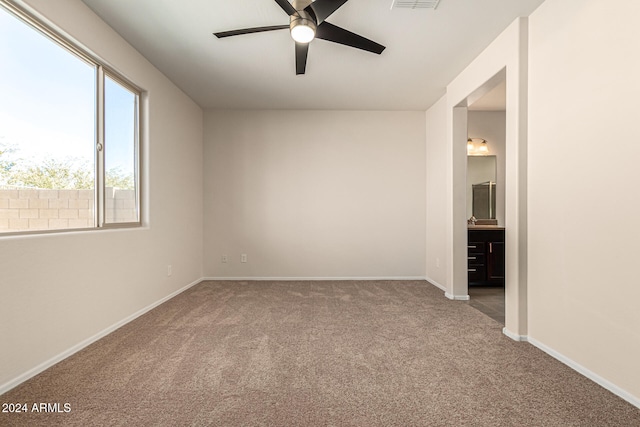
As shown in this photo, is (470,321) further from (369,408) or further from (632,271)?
(369,408)

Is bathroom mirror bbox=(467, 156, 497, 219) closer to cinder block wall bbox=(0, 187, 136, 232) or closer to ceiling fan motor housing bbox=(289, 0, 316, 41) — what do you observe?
ceiling fan motor housing bbox=(289, 0, 316, 41)

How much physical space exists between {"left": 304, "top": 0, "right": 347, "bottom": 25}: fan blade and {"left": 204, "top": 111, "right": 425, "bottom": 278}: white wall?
2873 millimetres

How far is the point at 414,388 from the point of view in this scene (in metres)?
1.87

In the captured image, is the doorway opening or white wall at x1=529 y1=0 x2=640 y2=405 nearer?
white wall at x1=529 y1=0 x2=640 y2=405

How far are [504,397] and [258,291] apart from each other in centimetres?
310

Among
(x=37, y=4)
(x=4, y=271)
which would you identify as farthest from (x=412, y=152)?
(x=4, y=271)

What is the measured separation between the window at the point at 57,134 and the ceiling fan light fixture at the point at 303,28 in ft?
5.47

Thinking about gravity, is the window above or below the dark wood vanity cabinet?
above

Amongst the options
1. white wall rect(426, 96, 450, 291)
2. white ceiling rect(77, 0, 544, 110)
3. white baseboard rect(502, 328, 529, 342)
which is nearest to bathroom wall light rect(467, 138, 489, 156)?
white wall rect(426, 96, 450, 291)

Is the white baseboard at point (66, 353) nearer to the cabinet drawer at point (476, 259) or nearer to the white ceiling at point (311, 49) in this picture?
the white ceiling at point (311, 49)

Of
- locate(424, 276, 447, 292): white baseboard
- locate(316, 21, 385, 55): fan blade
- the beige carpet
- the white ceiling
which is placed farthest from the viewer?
locate(424, 276, 447, 292): white baseboard

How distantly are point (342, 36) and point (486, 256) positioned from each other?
11.8 feet

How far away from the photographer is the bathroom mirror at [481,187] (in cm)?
499

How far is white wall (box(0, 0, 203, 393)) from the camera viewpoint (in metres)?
1.94
